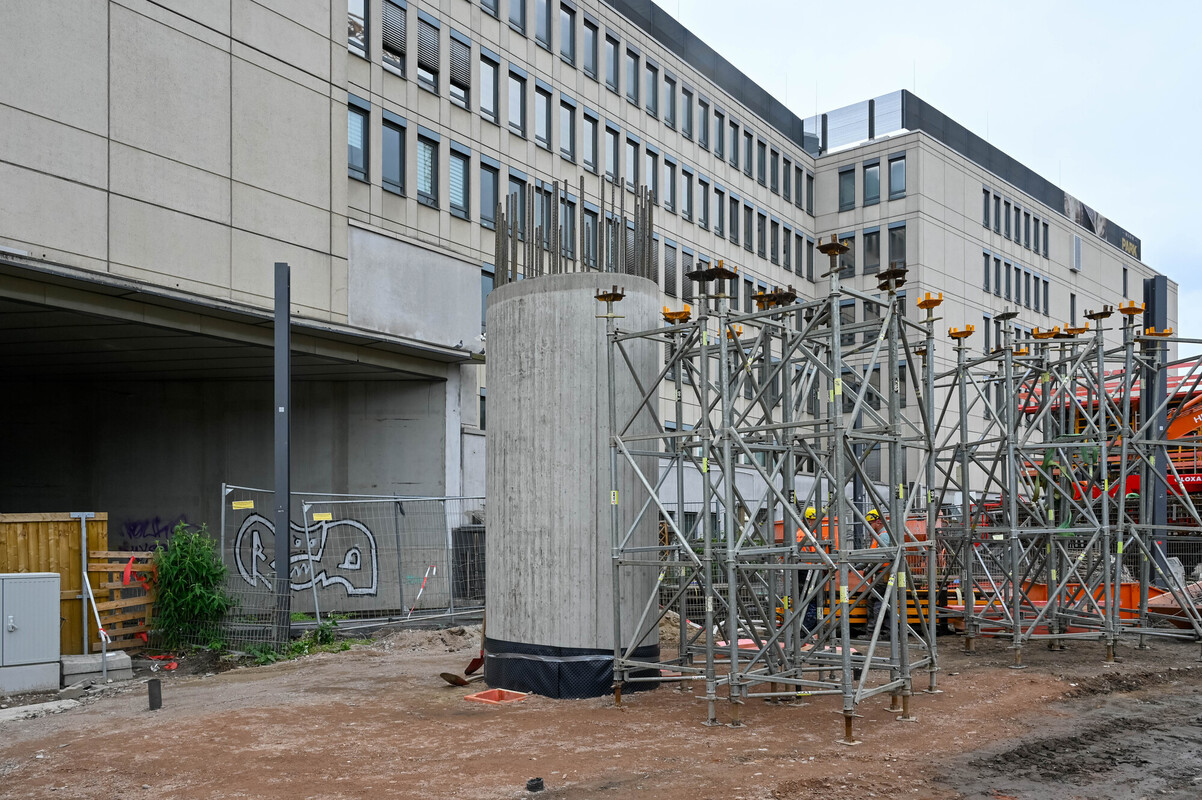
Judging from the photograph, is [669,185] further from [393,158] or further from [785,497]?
[785,497]

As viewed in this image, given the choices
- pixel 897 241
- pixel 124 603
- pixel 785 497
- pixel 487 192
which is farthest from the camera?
pixel 897 241

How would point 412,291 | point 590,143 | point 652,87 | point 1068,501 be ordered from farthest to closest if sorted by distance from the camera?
point 652,87, point 590,143, point 412,291, point 1068,501

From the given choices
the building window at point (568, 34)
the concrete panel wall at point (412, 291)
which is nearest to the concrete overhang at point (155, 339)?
the concrete panel wall at point (412, 291)

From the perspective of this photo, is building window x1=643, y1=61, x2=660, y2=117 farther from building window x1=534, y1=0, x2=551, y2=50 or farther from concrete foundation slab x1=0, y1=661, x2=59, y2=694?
concrete foundation slab x1=0, y1=661, x2=59, y2=694

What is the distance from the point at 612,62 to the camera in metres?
40.5

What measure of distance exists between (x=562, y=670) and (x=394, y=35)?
74.3ft

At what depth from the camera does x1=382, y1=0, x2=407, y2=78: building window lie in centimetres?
3042

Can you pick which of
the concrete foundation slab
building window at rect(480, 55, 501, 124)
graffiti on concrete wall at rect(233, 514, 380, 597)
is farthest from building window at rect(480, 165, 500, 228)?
the concrete foundation slab

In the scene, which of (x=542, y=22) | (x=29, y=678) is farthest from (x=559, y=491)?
(x=542, y=22)

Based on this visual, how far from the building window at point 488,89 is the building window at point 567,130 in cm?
341

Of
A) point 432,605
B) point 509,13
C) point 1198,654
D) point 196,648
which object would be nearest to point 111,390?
point 432,605

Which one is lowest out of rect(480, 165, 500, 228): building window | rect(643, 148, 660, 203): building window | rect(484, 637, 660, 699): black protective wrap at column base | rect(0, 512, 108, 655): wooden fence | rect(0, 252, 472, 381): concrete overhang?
rect(484, 637, 660, 699): black protective wrap at column base

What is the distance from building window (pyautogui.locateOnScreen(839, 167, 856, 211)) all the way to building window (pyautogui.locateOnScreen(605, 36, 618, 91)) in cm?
1721

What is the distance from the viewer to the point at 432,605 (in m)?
22.7
